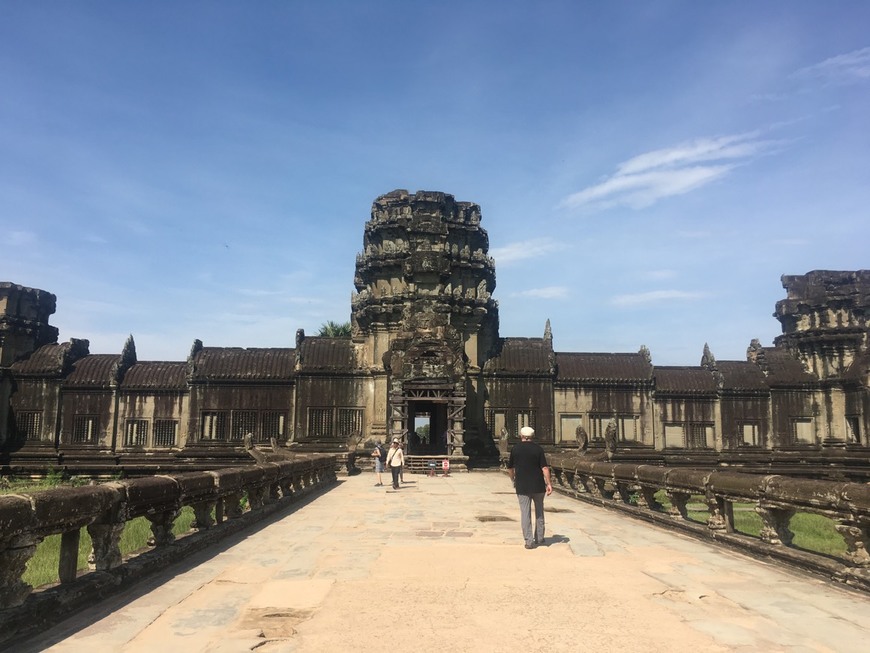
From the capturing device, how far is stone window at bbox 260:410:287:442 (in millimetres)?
34719

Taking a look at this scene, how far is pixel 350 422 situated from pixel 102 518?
2758cm

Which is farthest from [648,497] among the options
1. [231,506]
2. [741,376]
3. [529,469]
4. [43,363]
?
[43,363]

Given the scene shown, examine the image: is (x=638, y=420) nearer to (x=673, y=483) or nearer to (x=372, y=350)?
(x=372, y=350)

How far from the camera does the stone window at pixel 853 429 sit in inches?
1372

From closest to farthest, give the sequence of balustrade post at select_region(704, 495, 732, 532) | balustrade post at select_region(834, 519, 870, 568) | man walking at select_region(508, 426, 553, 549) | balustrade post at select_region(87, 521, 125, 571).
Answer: balustrade post at select_region(87, 521, 125, 571)
balustrade post at select_region(834, 519, 870, 568)
man walking at select_region(508, 426, 553, 549)
balustrade post at select_region(704, 495, 732, 532)

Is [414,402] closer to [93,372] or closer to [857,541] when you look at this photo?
[93,372]

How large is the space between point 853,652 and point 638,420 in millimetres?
31038

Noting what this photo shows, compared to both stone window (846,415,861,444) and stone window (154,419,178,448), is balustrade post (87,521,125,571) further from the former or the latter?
stone window (846,415,861,444)

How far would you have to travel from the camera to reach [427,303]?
109 ft

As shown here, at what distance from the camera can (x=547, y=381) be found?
3531cm

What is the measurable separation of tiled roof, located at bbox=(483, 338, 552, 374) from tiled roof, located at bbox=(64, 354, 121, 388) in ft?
62.8

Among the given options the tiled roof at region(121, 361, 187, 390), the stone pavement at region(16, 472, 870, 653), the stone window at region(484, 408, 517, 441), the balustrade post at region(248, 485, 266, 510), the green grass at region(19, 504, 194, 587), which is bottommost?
the green grass at region(19, 504, 194, 587)

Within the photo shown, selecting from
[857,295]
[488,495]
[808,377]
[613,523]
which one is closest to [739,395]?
[808,377]

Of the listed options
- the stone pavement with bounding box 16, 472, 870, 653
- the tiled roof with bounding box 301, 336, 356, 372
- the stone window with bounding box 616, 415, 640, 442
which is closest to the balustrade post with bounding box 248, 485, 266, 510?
the stone pavement with bounding box 16, 472, 870, 653
